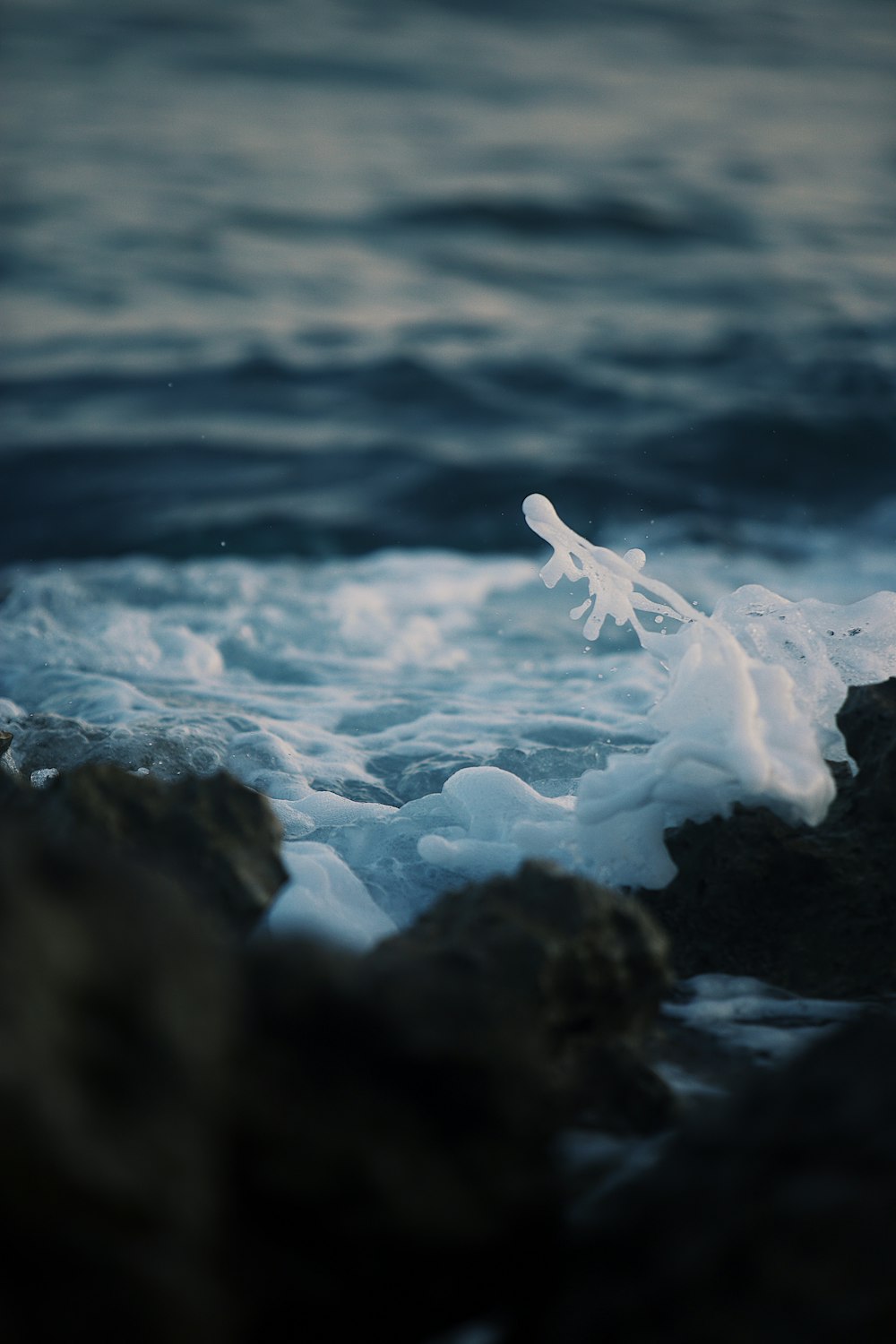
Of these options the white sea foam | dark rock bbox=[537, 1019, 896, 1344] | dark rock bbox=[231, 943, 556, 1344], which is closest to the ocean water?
the white sea foam

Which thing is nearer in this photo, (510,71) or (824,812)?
(824,812)

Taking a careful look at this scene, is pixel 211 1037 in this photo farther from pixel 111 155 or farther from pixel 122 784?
pixel 111 155

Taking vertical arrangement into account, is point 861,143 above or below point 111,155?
above

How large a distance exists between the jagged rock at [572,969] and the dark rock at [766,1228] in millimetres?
444

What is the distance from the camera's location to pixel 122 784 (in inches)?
90.0

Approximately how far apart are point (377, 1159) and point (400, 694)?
3769 millimetres

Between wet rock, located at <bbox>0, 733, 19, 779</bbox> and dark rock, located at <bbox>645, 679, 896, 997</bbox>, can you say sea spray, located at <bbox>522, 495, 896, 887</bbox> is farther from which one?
wet rock, located at <bbox>0, 733, 19, 779</bbox>

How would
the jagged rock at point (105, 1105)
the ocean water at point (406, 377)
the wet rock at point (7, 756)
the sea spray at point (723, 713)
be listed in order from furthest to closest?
the ocean water at point (406, 377) < the wet rock at point (7, 756) < the sea spray at point (723, 713) < the jagged rock at point (105, 1105)

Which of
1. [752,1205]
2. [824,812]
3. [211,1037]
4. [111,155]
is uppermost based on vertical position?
[211,1037]

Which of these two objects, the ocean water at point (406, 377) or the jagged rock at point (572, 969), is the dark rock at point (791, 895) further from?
the jagged rock at point (572, 969)

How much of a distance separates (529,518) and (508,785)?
2.27ft

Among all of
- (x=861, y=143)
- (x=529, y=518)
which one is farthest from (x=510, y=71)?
(x=529, y=518)

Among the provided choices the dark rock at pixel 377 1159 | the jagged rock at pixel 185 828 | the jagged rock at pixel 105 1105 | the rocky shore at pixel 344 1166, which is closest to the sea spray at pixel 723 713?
the jagged rock at pixel 185 828

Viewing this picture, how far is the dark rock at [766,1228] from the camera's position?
1259 millimetres
